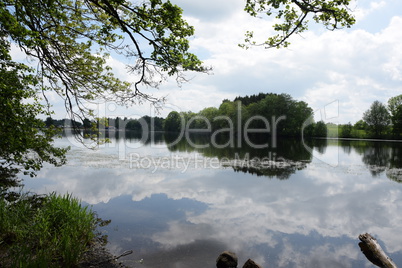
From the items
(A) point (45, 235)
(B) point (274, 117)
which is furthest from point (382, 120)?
(A) point (45, 235)

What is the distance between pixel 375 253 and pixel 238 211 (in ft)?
18.2

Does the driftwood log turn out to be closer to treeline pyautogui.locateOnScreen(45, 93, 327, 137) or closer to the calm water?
the calm water

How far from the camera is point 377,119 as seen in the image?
240ft

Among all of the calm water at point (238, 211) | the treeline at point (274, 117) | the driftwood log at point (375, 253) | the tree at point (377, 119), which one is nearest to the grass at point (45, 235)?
the calm water at point (238, 211)

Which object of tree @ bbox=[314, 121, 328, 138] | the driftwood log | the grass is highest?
tree @ bbox=[314, 121, 328, 138]

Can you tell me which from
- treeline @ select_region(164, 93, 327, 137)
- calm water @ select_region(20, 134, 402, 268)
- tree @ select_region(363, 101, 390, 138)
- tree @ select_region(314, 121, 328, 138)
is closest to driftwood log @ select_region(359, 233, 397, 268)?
calm water @ select_region(20, 134, 402, 268)

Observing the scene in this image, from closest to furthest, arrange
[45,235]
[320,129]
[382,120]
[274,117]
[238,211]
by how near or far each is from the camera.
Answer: [45,235], [238,211], [382,120], [320,129], [274,117]

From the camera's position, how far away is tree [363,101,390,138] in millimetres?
72188

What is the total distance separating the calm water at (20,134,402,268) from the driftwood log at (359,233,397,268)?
0.26m

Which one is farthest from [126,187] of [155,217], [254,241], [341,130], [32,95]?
[341,130]

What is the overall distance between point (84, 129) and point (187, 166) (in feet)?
52.7

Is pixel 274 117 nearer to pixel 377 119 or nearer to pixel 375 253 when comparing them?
pixel 377 119

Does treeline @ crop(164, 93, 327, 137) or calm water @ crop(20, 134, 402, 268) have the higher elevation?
treeline @ crop(164, 93, 327, 137)

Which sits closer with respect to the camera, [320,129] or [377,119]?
[377,119]
